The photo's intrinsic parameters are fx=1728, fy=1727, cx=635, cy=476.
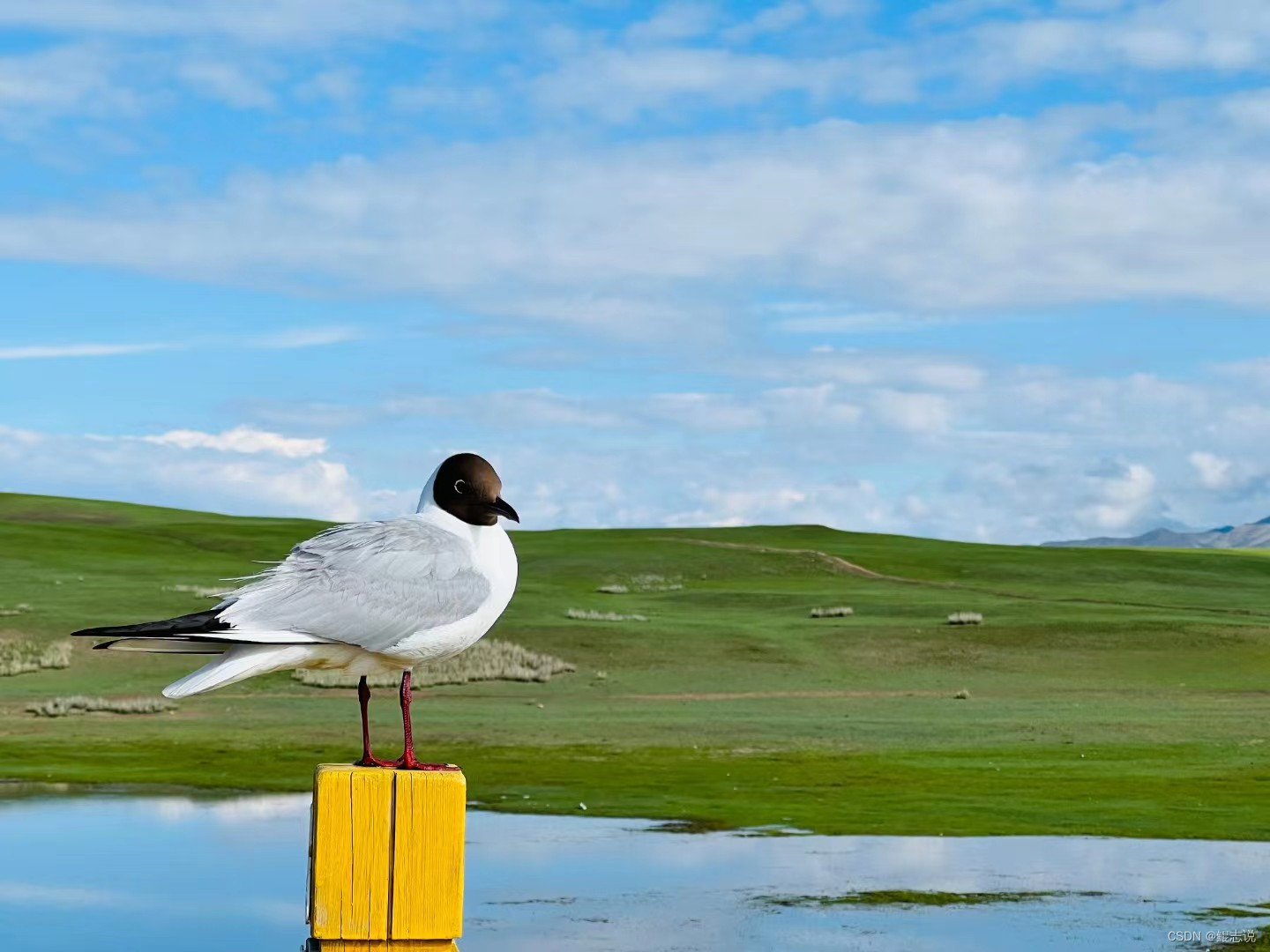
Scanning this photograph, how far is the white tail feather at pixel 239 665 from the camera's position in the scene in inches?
235

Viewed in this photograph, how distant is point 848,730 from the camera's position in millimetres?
26625

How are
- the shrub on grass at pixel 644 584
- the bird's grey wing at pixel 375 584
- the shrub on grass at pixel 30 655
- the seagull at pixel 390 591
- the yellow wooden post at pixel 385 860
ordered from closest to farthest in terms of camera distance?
the yellow wooden post at pixel 385 860 < the seagull at pixel 390 591 < the bird's grey wing at pixel 375 584 < the shrub on grass at pixel 30 655 < the shrub on grass at pixel 644 584

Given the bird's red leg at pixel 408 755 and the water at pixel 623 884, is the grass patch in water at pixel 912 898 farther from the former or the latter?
the bird's red leg at pixel 408 755

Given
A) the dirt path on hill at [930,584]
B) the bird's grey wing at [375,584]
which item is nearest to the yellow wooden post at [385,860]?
the bird's grey wing at [375,584]

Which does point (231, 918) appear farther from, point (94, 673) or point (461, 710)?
point (94, 673)

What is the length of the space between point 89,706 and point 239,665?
962 inches

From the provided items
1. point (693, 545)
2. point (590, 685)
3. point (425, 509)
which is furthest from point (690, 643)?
point (693, 545)

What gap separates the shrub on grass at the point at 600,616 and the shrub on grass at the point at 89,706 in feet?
46.9

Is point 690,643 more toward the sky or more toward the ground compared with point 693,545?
more toward the ground

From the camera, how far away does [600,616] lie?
144 feet

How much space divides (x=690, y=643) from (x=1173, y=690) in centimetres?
1042

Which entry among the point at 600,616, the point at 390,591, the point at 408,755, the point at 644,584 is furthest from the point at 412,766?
the point at 644,584

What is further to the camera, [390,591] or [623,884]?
[623,884]

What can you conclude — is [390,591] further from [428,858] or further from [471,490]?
[428,858]
